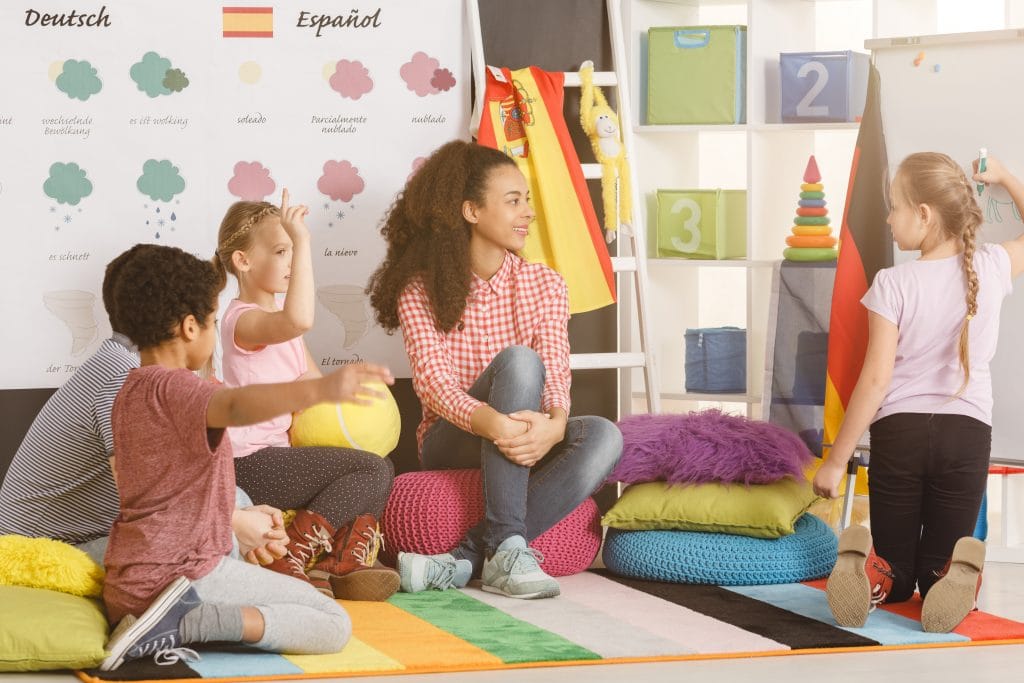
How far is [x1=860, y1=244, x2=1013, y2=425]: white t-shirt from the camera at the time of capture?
2.71 meters

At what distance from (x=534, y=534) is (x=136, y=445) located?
1.08 metres

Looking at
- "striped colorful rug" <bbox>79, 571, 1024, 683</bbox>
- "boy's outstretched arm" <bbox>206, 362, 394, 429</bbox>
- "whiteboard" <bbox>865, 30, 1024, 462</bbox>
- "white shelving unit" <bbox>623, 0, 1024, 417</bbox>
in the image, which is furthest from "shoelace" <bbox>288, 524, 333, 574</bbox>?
"whiteboard" <bbox>865, 30, 1024, 462</bbox>

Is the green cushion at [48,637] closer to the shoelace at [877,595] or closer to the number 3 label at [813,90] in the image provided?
the shoelace at [877,595]

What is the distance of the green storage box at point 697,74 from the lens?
3754 millimetres

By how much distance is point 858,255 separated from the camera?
3.21 metres

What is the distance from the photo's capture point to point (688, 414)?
127 inches

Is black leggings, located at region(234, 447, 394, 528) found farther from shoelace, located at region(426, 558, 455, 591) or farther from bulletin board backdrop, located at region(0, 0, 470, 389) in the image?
bulletin board backdrop, located at region(0, 0, 470, 389)

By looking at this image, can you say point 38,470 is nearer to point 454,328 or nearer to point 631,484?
point 454,328

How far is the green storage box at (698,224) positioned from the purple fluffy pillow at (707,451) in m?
0.79

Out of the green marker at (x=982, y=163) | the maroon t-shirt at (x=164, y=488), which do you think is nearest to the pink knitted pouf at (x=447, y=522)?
the maroon t-shirt at (x=164, y=488)

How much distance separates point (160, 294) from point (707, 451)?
4.48 feet

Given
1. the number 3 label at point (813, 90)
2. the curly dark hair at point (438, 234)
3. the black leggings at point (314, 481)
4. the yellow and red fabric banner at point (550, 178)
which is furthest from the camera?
the number 3 label at point (813, 90)

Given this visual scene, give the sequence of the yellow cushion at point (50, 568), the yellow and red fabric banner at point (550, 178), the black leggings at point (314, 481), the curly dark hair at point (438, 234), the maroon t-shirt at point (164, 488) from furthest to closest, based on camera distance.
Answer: the yellow and red fabric banner at point (550, 178), the curly dark hair at point (438, 234), the black leggings at point (314, 481), the yellow cushion at point (50, 568), the maroon t-shirt at point (164, 488)

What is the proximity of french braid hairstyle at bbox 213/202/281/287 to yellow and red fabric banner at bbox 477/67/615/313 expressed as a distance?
2.24ft
